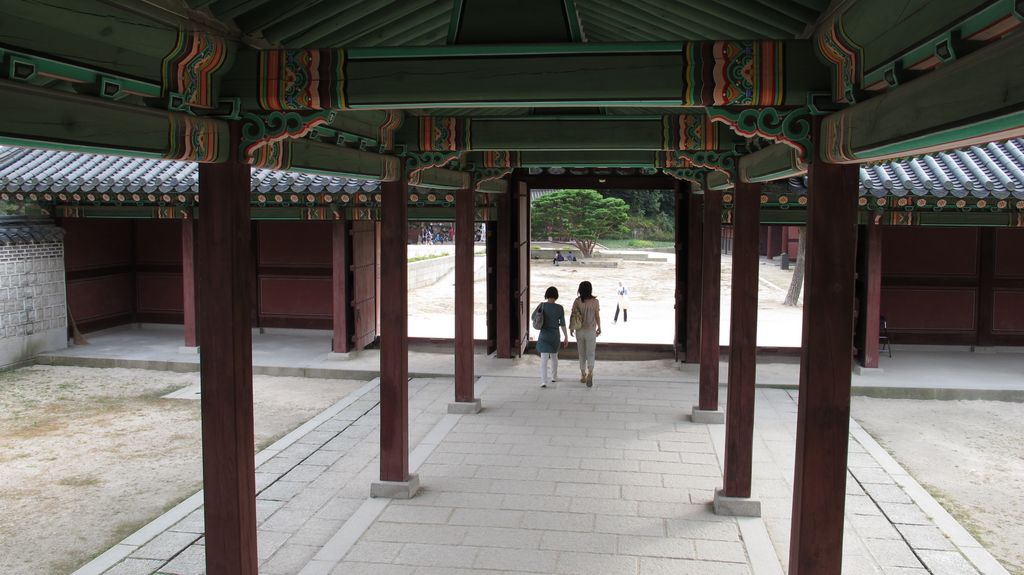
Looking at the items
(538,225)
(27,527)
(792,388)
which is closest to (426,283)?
(538,225)

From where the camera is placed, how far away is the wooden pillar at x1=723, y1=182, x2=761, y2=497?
657 centimetres

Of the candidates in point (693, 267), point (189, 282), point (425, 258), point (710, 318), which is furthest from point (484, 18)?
point (425, 258)

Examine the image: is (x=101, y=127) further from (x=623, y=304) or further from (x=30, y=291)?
(x=623, y=304)

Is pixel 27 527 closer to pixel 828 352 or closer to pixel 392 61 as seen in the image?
pixel 392 61

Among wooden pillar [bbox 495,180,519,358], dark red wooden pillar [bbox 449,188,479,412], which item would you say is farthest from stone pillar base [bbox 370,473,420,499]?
wooden pillar [bbox 495,180,519,358]

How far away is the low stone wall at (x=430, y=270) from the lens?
25.9 meters

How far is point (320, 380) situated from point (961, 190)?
32.9ft

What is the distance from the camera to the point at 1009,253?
1323 cm

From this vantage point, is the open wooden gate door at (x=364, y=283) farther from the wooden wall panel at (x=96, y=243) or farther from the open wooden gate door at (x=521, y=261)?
the wooden wall panel at (x=96, y=243)

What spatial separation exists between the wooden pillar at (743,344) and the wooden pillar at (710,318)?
245 centimetres

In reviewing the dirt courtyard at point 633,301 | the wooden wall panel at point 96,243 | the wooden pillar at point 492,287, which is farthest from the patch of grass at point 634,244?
the wooden wall panel at point 96,243

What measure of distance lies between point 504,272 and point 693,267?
3.32 m

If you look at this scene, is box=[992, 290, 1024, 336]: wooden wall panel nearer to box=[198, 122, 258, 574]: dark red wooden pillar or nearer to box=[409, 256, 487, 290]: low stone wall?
box=[198, 122, 258, 574]: dark red wooden pillar

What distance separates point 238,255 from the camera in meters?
4.21
